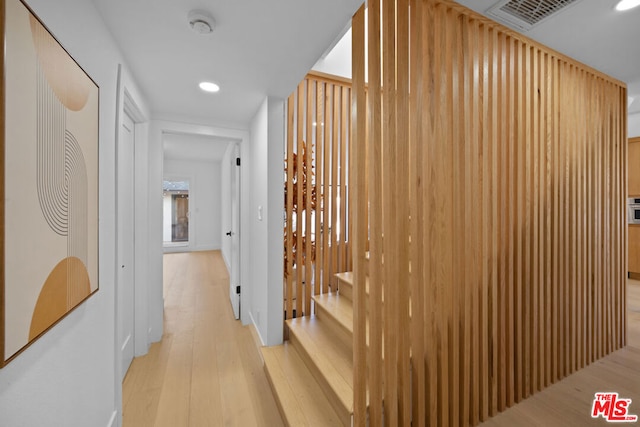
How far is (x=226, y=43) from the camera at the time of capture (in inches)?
63.1

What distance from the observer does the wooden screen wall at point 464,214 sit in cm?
134

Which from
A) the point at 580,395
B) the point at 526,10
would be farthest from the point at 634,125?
the point at 580,395

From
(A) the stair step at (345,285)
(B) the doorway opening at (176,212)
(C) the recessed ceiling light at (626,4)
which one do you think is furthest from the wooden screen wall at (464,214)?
(B) the doorway opening at (176,212)

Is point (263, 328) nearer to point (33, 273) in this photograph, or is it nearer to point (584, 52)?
point (33, 273)

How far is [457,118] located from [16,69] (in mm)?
1782

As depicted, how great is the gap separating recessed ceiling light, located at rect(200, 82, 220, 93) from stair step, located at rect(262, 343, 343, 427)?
2246 mm

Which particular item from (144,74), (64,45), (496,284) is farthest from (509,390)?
(144,74)

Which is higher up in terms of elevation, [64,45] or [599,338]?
[64,45]

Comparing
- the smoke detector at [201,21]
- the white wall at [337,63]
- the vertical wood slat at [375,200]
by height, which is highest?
the white wall at [337,63]

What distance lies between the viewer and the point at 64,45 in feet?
3.33

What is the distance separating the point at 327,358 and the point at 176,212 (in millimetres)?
7782

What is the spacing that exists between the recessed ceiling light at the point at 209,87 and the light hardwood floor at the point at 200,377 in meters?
2.34

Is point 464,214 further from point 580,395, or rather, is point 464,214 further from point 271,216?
point 580,395

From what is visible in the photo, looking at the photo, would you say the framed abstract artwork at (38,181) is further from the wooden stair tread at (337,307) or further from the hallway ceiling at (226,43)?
the wooden stair tread at (337,307)
